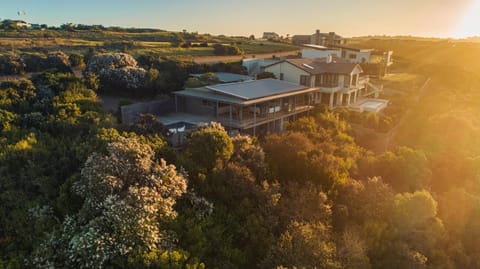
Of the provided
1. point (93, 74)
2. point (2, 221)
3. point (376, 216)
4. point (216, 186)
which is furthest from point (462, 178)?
point (93, 74)

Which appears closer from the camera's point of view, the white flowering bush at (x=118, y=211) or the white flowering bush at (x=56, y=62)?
the white flowering bush at (x=118, y=211)

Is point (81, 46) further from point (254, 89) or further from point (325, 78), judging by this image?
point (325, 78)

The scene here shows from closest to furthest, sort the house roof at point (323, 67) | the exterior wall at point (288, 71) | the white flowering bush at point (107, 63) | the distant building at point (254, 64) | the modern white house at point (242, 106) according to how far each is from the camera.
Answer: the modern white house at point (242, 106) < the white flowering bush at point (107, 63) < the house roof at point (323, 67) < the exterior wall at point (288, 71) < the distant building at point (254, 64)

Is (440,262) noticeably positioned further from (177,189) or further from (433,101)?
(433,101)

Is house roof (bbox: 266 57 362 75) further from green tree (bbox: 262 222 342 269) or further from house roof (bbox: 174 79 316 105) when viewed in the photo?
green tree (bbox: 262 222 342 269)

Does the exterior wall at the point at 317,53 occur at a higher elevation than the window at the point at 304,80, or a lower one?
higher

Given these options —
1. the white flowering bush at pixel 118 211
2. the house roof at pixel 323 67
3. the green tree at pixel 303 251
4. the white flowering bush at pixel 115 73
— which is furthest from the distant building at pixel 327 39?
the white flowering bush at pixel 118 211

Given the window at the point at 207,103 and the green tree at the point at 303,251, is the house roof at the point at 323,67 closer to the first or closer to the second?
the window at the point at 207,103
